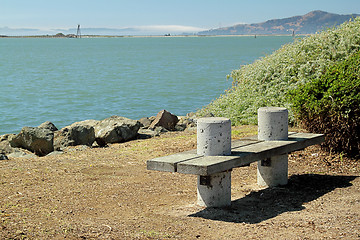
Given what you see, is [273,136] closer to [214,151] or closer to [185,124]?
[214,151]

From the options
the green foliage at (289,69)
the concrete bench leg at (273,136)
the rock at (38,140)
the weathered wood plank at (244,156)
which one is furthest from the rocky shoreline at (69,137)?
the weathered wood plank at (244,156)

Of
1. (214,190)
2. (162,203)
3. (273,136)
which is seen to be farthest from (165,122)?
(214,190)

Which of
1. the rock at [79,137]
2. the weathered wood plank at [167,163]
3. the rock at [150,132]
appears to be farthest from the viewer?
the rock at [150,132]

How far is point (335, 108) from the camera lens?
966 cm

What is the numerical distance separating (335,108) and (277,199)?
2701 mm

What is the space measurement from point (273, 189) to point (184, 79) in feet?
129

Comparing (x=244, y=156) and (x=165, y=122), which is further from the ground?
(x=244, y=156)

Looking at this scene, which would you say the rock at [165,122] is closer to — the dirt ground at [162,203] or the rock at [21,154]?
the rock at [21,154]

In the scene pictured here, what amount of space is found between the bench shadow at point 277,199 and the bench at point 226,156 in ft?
0.73

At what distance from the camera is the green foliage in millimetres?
14562

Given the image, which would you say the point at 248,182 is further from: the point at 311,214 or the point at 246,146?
the point at 311,214

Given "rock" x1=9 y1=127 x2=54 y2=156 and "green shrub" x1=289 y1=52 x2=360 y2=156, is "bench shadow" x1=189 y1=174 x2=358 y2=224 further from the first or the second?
"rock" x1=9 y1=127 x2=54 y2=156

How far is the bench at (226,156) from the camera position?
266 inches

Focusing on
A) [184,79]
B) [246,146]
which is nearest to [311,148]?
[246,146]
